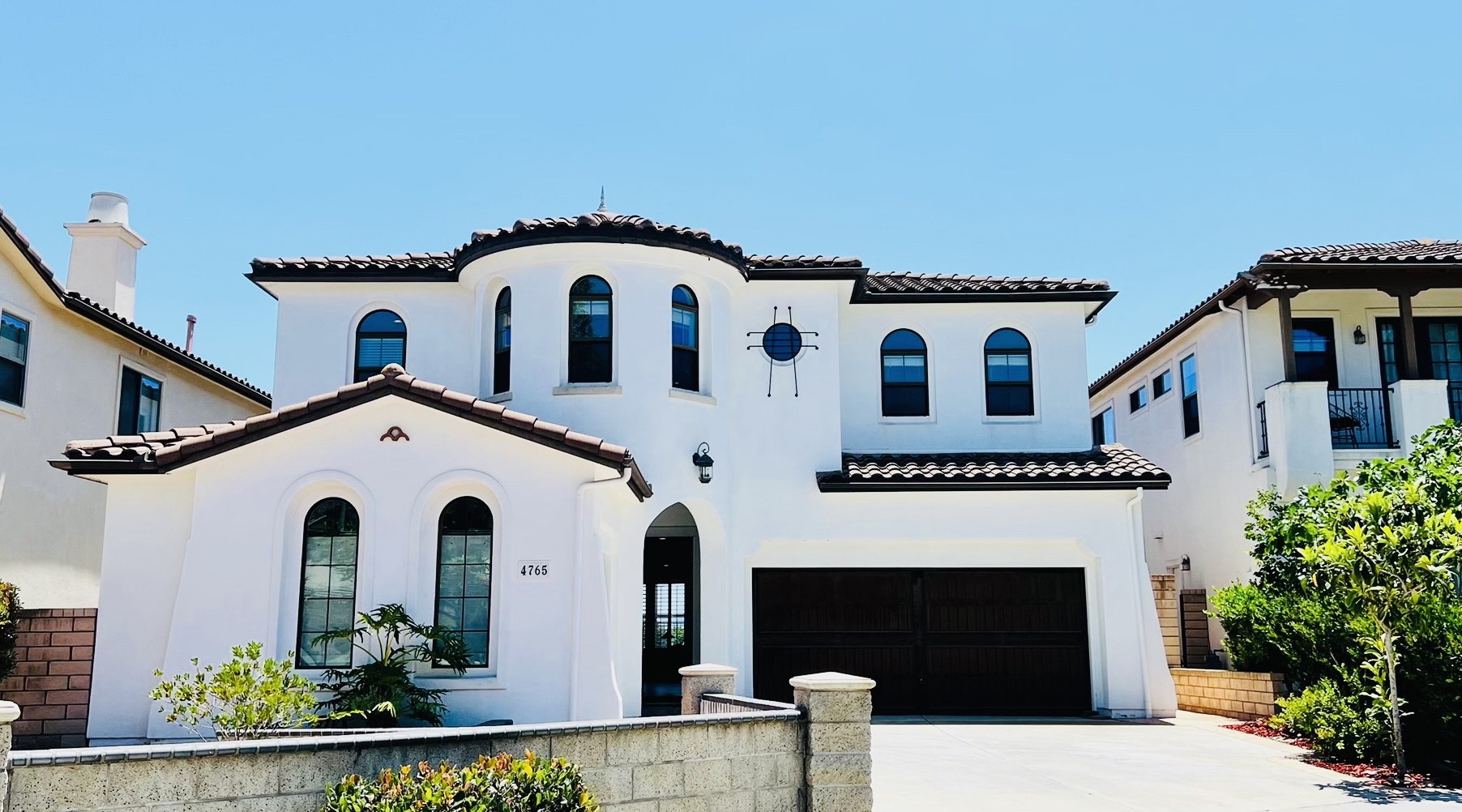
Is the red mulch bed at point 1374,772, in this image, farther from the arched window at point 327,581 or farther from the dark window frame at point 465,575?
the arched window at point 327,581

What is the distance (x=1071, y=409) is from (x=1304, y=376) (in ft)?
15.7

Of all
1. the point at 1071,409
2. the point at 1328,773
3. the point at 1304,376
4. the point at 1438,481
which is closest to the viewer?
the point at 1328,773

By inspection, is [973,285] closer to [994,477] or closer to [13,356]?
[994,477]

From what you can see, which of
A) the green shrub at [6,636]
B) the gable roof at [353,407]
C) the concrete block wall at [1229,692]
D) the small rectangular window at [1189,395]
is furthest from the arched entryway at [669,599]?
the small rectangular window at [1189,395]

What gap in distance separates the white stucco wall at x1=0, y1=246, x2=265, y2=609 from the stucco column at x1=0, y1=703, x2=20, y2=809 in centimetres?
1279

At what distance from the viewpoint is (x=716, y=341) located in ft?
58.2

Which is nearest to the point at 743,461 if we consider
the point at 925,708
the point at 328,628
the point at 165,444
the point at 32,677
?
the point at 925,708

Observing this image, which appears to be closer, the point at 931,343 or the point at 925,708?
the point at 925,708

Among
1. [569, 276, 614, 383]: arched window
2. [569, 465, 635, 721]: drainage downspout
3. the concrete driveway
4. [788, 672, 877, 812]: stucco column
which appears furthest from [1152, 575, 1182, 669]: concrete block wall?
[788, 672, 877, 812]: stucco column

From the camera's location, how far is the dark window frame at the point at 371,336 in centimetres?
1848

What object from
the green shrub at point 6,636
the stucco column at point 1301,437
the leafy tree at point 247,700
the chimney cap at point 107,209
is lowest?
the leafy tree at point 247,700

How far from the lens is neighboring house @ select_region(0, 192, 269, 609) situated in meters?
18.0

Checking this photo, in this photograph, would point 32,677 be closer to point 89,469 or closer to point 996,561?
point 89,469

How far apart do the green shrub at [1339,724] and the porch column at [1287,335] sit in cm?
665
